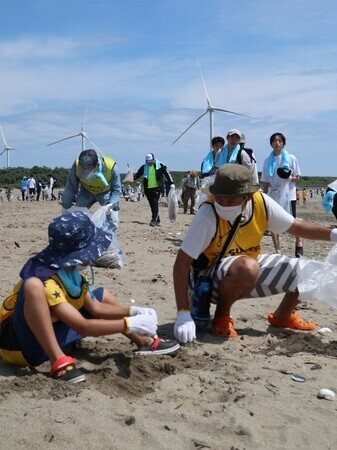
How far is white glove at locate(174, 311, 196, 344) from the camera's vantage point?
3.53 meters

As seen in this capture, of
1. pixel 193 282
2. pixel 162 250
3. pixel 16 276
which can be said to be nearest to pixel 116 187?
pixel 162 250

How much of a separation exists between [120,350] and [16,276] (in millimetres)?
2226

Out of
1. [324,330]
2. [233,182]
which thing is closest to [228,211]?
[233,182]

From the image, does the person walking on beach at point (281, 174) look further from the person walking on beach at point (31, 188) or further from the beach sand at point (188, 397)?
the person walking on beach at point (31, 188)

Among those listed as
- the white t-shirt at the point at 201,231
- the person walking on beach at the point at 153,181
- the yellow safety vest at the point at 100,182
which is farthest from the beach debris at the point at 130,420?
the person walking on beach at the point at 153,181

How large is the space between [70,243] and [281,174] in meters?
4.93

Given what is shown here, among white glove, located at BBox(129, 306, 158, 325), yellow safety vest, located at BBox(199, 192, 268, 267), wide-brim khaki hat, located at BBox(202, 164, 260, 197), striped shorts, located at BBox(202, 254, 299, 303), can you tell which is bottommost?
white glove, located at BBox(129, 306, 158, 325)

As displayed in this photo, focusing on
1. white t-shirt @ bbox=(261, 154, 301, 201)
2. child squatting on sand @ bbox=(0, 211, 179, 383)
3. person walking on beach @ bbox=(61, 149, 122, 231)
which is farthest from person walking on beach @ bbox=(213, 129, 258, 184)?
child squatting on sand @ bbox=(0, 211, 179, 383)

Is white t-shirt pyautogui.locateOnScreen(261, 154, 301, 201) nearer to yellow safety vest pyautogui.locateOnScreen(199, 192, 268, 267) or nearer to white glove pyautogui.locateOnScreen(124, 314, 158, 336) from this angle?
yellow safety vest pyautogui.locateOnScreen(199, 192, 268, 267)

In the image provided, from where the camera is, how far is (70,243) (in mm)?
3027

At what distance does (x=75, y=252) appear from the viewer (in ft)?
10.0

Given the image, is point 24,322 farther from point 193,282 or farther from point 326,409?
point 326,409

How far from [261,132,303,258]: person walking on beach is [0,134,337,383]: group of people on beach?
12.0ft

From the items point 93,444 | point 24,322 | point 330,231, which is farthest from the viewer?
point 330,231
